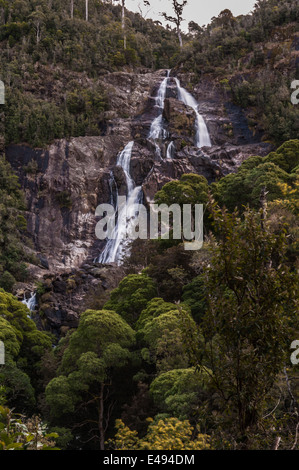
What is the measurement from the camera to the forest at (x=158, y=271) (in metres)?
5.41

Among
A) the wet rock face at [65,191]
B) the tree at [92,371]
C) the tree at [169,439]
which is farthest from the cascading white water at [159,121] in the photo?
the tree at [169,439]

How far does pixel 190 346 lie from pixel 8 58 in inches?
2356

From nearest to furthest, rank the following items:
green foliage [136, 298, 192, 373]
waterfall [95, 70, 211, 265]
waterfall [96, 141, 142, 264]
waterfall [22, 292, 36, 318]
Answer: green foliage [136, 298, 192, 373]
waterfall [22, 292, 36, 318]
waterfall [96, 141, 142, 264]
waterfall [95, 70, 211, 265]

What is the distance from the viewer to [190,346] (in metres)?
5.65

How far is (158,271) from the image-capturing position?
74.5 feet

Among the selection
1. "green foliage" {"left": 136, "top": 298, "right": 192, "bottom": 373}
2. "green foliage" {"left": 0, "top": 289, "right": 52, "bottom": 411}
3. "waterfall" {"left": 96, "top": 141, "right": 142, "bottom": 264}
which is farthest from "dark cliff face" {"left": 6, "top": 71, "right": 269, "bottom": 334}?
"green foliage" {"left": 136, "top": 298, "right": 192, "bottom": 373}

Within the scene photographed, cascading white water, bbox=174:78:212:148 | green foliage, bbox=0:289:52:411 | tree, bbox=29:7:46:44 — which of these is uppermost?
tree, bbox=29:7:46:44

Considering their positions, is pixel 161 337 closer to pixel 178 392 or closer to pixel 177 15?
pixel 178 392

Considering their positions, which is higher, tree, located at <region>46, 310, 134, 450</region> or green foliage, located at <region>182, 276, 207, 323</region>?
green foliage, located at <region>182, 276, 207, 323</region>

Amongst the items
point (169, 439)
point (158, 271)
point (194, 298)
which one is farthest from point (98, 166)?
point (169, 439)

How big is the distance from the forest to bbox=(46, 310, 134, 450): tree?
0.06 meters

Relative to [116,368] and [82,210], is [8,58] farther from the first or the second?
[116,368]

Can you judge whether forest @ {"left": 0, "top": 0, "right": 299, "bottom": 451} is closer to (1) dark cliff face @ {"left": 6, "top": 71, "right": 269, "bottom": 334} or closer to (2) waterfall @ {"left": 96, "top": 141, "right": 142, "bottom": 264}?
(1) dark cliff face @ {"left": 6, "top": 71, "right": 269, "bottom": 334}

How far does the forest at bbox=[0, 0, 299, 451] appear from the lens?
17.7 ft
